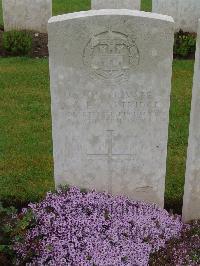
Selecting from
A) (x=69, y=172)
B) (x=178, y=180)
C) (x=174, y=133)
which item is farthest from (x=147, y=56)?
(x=174, y=133)

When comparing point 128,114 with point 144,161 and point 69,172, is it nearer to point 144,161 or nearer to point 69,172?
point 144,161

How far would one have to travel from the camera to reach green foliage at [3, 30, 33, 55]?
9430 millimetres

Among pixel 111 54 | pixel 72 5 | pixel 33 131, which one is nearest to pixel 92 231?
pixel 111 54

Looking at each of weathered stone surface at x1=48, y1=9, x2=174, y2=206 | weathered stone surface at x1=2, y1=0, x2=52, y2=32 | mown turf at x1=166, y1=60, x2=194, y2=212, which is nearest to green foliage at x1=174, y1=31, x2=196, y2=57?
mown turf at x1=166, y1=60, x2=194, y2=212

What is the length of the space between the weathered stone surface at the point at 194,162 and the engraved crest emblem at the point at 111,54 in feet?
1.69

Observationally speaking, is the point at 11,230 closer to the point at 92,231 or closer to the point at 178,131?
the point at 92,231

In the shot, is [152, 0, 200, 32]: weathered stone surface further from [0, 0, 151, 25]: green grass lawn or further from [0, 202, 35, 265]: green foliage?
[0, 202, 35, 265]: green foliage

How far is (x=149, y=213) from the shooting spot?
466 centimetres

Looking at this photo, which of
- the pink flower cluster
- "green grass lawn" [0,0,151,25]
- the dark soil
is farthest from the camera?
"green grass lawn" [0,0,151,25]

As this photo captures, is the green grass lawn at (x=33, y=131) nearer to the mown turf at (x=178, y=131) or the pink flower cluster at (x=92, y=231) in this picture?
the mown turf at (x=178, y=131)

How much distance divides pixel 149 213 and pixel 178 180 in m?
1.10

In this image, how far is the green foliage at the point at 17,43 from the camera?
9.43 meters

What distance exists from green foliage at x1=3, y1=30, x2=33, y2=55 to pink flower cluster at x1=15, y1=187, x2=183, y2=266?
17.2 feet

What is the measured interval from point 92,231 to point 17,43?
19.1ft
